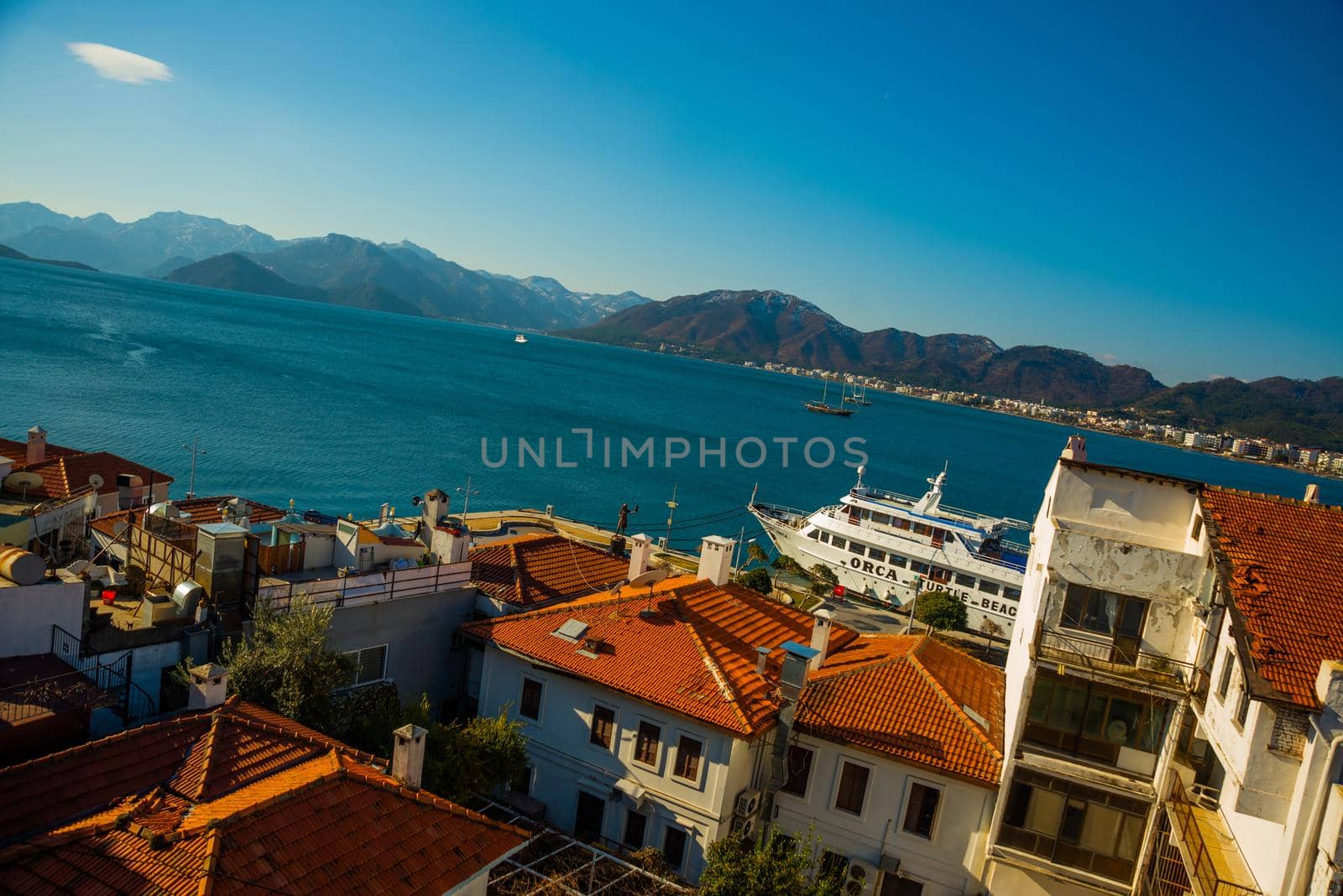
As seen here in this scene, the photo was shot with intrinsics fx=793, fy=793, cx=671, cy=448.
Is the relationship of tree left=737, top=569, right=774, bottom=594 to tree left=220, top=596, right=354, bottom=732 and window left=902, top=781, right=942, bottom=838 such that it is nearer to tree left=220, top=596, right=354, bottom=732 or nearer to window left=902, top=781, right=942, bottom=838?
window left=902, top=781, right=942, bottom=838

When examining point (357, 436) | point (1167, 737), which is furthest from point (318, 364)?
point (1167, 737)

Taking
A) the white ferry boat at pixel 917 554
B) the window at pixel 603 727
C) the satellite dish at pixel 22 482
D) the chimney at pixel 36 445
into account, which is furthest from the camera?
the white ferry boat at pixel 917 554

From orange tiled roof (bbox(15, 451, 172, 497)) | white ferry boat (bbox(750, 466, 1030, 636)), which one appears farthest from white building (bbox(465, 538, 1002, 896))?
white ferry boat (bbox(750, 466, 1030, 636))

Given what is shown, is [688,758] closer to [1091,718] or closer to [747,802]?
[747,802]

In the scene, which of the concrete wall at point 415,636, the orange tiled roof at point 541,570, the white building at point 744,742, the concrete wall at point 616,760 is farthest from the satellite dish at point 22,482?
the concrete wall at point 616,760

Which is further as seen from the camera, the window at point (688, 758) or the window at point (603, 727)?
the window at point (603, 727)

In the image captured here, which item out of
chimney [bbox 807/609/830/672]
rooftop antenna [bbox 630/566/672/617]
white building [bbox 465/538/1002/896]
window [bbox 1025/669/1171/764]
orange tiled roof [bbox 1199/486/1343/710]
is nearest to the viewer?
orange tiled roof [bbox 1199/486/1343/710]

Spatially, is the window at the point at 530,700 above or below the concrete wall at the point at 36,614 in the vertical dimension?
below

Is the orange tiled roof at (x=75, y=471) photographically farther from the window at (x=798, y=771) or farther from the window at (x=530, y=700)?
the window at (x=798, y=771)
